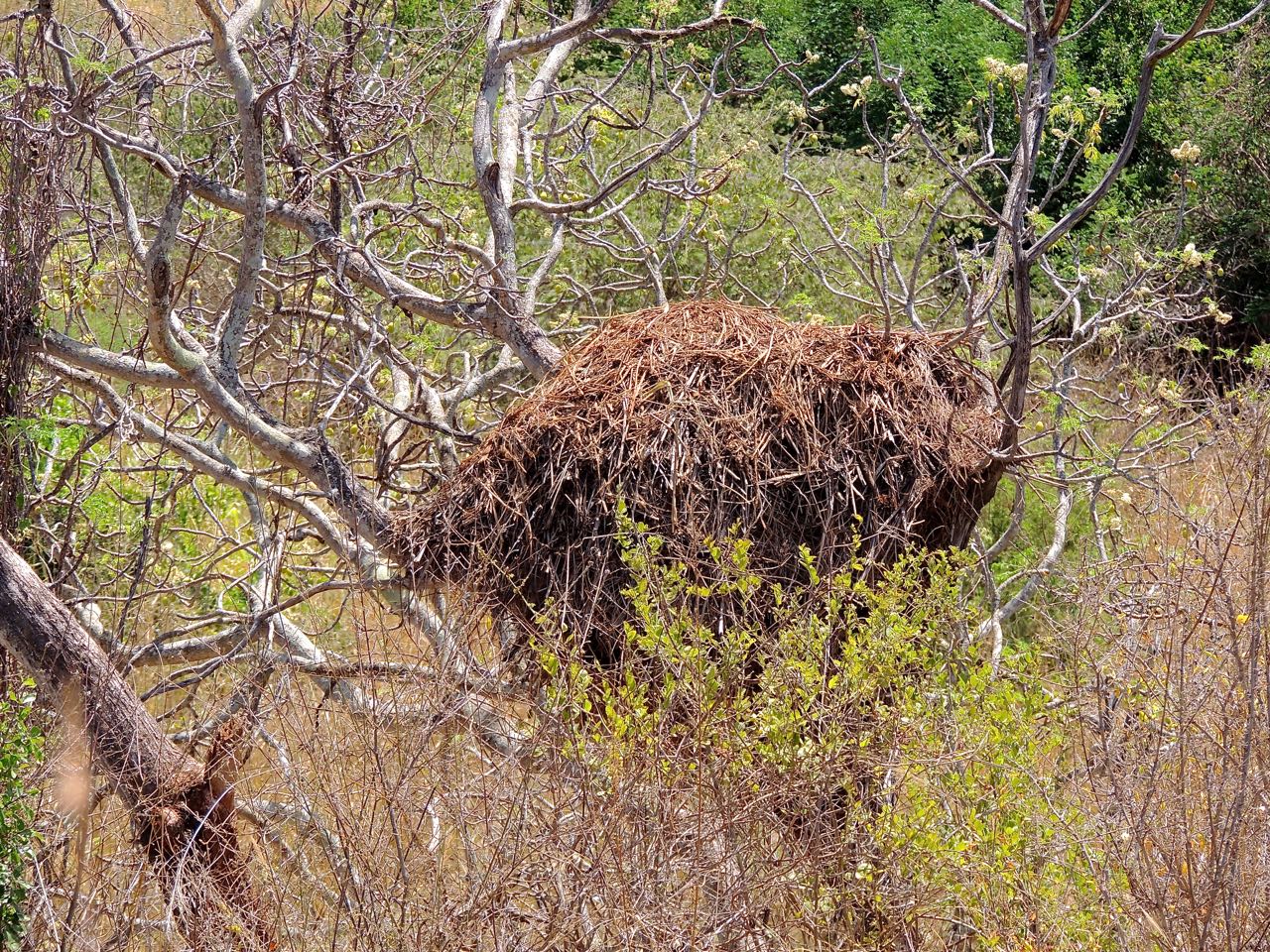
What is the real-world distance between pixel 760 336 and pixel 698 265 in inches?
183

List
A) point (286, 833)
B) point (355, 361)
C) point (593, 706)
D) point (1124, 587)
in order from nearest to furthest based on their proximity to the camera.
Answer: point (593, 706) → point (1124, 587) → point (286, 833) → point (355, 361)

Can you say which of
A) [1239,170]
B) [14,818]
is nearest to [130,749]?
[14,818]

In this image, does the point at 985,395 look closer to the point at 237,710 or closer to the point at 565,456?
the point at 565,456

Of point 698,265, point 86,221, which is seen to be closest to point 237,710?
point 86,221

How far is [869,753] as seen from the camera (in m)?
3.85

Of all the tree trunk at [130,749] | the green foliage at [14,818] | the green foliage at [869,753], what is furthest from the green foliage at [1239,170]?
the green foliage at [14,818]

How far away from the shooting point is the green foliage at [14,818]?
13.8 ft

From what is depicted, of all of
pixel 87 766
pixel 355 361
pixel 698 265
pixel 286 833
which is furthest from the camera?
pixel 698 265

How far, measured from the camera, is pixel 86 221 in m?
5.08

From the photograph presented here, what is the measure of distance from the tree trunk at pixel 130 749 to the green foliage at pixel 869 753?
1.26 meters

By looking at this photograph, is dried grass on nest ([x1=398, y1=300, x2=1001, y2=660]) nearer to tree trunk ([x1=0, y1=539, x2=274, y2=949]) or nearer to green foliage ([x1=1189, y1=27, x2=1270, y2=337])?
tree trunk ([x1=0, y1=539, x2=274, y2=949])

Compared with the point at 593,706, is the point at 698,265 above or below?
above

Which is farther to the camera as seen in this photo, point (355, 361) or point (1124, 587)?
point (355, 361)

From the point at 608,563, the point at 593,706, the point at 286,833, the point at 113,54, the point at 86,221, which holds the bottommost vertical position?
the point at 286,833
